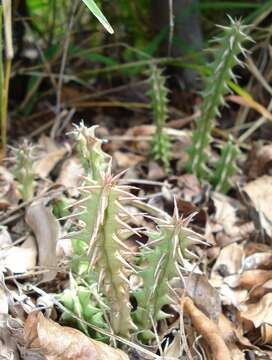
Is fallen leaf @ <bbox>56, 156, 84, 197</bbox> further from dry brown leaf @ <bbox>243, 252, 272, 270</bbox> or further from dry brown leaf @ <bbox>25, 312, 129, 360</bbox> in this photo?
dry brown leaf @ <bbox>25, 312, 129, 360</bbox>

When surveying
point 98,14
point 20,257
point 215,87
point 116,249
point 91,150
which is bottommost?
point 20,257

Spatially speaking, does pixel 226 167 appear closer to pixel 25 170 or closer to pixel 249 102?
pixel 249 102

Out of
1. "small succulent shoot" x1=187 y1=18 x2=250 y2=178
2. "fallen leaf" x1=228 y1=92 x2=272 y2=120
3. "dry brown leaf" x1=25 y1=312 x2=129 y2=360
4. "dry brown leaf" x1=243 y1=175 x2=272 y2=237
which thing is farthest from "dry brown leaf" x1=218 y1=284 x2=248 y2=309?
"fallen leaf" x1=228 y1=92 x2=272 y2=120

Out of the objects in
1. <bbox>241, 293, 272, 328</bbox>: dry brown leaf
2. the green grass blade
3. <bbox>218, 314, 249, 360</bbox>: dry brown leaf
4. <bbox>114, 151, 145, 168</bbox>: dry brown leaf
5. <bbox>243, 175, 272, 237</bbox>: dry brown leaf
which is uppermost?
the green grass blade

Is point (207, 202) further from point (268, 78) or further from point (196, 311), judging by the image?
point (268, 78)

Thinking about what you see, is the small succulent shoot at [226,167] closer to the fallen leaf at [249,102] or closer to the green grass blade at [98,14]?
the fallen leaf at [249,102]

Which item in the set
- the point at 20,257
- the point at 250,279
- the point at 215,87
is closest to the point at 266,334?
the point at 250,279
